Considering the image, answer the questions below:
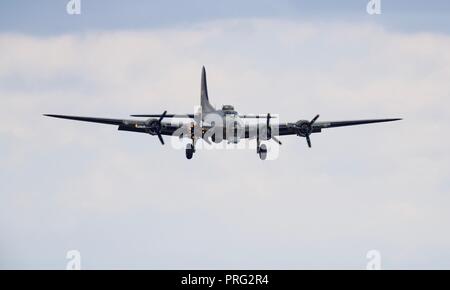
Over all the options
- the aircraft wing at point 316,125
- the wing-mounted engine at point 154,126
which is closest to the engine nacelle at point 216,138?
the wing-mounted engine at point 154,126

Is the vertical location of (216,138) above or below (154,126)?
below

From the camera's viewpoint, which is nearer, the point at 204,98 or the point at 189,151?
the point at 189,151

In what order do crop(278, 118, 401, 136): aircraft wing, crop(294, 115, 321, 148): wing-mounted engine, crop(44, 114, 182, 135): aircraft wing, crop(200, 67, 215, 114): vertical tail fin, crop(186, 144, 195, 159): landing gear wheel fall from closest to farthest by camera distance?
crop(44, 114, 182, 135): aircraft wing
crop(186, 144, 195, 159): landing gear wheel
crop(294, 115, 321, 148): wing-mounted engine
crop(278, 118, 401, 136): aircraft wing
crop(200, 67, 215, 114): vertical tail fin

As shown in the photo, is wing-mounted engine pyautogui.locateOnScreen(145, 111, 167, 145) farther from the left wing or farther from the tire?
the tire

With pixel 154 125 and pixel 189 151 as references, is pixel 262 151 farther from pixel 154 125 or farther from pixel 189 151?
pixel 154 125

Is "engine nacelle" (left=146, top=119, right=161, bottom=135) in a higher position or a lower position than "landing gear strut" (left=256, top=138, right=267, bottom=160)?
higher

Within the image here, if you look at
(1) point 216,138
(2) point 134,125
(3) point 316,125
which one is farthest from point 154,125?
(3) point 316,125

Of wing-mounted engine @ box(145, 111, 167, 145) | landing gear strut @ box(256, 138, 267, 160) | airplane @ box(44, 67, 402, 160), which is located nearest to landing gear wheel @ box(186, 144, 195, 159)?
airplane @ box(44, 67, 402, 160)

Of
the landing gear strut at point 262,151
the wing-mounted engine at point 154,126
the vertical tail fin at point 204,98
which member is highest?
the vertical tail fin at point 204,98

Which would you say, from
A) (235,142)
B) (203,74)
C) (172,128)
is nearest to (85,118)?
(172,128)

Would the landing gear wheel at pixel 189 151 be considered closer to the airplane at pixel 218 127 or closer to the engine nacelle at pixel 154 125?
the airplane at pixel 218 127
